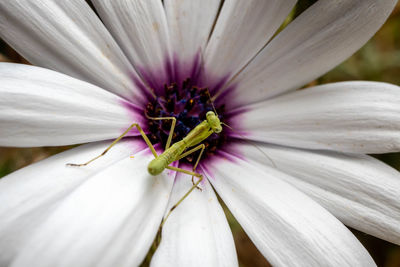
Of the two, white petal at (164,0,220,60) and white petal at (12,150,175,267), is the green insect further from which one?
white petal at (164,0,220,60)

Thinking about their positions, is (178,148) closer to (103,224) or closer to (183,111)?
(183,111)

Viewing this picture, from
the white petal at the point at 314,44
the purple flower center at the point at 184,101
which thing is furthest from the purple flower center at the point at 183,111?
the white petal at the point at 314,44

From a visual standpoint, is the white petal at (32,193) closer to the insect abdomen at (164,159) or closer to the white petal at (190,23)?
the insect abdomen at (164,159)

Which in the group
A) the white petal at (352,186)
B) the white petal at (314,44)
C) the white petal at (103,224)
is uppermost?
the white petal at (314,44)

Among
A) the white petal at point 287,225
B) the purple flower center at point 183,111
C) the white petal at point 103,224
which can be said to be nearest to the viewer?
the white petal at point 103,224

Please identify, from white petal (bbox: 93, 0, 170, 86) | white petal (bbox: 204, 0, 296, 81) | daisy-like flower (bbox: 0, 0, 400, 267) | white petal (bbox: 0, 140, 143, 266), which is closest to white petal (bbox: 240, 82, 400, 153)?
daisy-like flower (bbox: 0, 0, 400, 267)

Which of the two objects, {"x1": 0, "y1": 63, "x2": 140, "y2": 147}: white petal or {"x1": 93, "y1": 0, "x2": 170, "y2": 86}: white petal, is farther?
{"x1": 93, "y1": 0, "x2": 170, "y2": 86}: white petal

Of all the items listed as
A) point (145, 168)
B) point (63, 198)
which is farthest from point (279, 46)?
point (63, 198)
